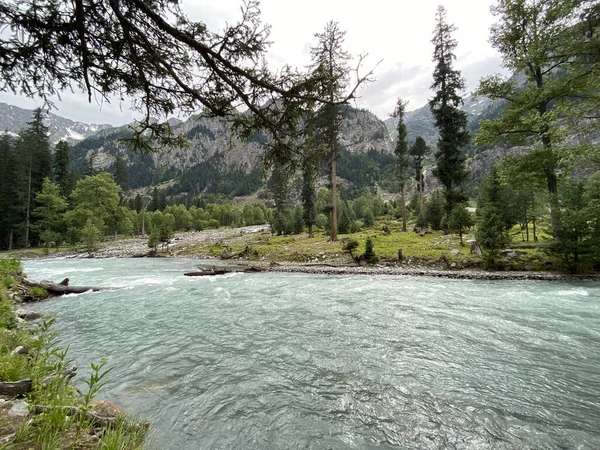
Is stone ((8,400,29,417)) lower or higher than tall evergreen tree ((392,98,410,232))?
lower

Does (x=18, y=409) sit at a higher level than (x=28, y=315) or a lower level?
higher

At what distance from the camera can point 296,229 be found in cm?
4862

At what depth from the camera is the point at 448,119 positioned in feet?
86.1

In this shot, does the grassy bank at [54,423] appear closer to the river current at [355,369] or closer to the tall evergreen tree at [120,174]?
the river current at [355,369]

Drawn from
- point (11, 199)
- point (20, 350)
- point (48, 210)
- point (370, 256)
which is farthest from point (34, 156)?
point (20, 350)

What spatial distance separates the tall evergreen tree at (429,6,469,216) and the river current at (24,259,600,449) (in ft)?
58.0

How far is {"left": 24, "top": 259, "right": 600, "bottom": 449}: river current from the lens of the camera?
337 centimetres

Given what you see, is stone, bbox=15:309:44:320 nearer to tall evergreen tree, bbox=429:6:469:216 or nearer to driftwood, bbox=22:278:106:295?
driftwood, bbox=22:278:106:295

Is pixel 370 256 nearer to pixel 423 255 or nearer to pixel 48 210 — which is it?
pixel 423 255

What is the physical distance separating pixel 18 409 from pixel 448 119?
32.0 m

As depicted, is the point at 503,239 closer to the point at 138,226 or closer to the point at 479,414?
the point at 479,414

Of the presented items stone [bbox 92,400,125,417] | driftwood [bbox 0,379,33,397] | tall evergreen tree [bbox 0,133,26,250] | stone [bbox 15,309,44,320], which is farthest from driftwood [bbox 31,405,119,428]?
tall evergreen tree [bbox 0,133,26,250]

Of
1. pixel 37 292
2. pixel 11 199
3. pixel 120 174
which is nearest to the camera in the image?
pixel 37 292

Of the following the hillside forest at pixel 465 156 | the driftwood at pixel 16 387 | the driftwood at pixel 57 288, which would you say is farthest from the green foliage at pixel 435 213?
the driftwood at pixel 16 387
